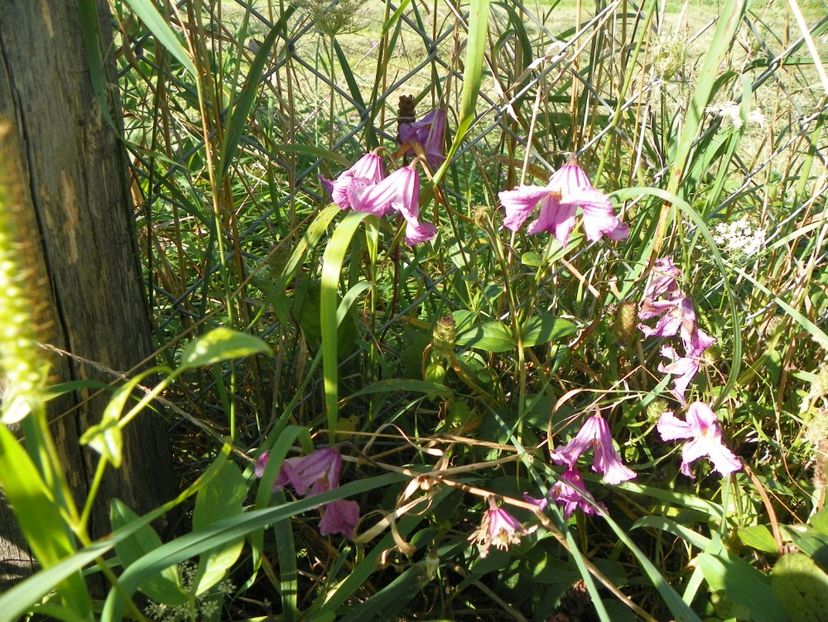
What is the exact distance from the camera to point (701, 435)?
1387mm

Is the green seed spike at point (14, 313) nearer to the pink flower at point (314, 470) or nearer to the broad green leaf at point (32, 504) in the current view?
the broad green leaf at point (32, 504)

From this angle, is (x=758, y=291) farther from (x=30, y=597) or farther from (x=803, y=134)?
(x=30, y=597)

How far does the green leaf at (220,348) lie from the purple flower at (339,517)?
0.69 m

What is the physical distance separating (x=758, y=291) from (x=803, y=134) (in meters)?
0.31

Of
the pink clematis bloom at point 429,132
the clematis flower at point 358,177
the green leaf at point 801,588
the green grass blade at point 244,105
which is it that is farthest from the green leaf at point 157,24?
the green leaf at point 801,588

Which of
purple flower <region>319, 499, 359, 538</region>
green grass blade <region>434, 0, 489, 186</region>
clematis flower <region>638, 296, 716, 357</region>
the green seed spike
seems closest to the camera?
the green seed spike

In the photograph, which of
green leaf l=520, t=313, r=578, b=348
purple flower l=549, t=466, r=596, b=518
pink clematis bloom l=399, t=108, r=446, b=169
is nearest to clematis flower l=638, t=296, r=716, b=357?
green leaf l=520, t=313, r=578, b=348

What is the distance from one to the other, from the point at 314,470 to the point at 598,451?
0.44 meters

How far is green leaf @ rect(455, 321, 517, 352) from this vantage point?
135 centimetres

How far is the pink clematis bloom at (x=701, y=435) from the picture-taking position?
4.46 feet

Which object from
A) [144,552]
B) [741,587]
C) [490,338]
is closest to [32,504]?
[144,552]

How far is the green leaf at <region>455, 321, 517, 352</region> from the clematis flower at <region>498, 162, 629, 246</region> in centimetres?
17

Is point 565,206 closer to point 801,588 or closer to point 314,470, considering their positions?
point 314,470

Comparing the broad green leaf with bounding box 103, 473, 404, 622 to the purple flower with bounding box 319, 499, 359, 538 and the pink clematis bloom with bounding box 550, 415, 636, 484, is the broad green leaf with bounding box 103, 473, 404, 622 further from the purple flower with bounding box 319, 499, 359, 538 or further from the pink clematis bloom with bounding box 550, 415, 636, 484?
the pink clematis bloom with bounding box 550, 415, 636, 484
